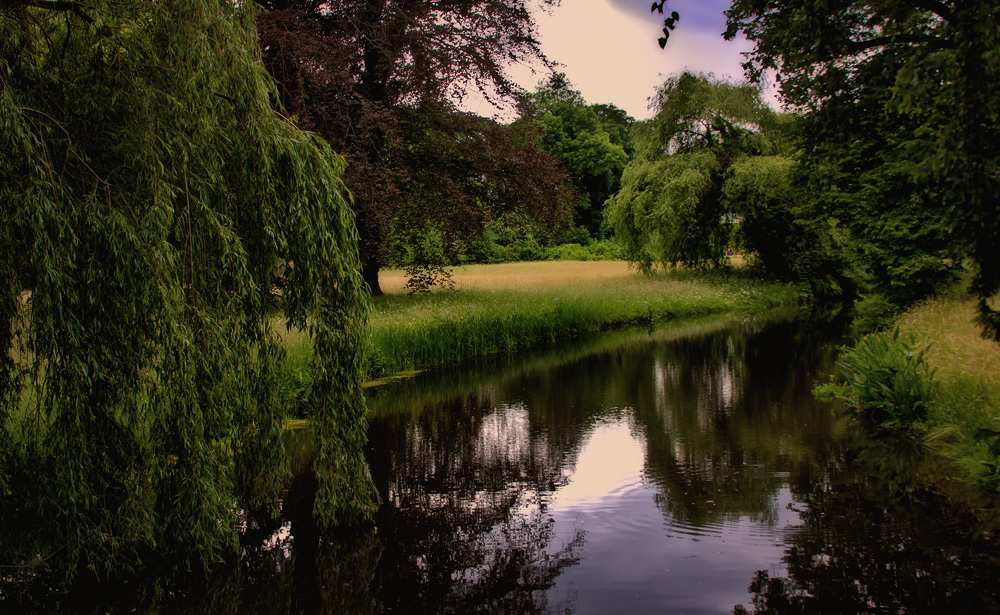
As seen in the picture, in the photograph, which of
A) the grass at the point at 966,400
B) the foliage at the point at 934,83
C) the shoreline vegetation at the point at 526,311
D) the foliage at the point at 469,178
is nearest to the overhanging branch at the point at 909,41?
the foliage at the point at 934,83

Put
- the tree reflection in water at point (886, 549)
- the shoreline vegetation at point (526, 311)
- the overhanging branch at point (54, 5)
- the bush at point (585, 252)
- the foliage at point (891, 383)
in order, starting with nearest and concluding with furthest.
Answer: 1. the tree reflection in water at point (886, 549)
2. the overhanging branch at point (54, 5)
3. the foliage at point (891, 383)
4. the shoreline vegetation at point (526, 311)
5. the bush at point (585, 252)

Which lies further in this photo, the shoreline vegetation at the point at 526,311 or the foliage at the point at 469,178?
the foliage at the point at 469,178

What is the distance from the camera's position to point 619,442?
943cm

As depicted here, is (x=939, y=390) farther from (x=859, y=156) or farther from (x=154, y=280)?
(x=154, y=280)

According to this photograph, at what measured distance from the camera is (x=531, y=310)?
63.0ft

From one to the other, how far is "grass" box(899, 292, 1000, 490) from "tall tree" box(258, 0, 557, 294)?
10.3 m

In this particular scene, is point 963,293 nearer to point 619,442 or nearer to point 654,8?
point 619,442

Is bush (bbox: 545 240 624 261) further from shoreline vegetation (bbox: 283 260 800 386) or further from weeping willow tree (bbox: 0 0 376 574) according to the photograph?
weeping willow tree (bbox: 0 0 376 574)

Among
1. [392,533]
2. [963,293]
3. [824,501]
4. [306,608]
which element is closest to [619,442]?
[824,501]

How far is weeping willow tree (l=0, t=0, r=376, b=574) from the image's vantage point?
4.64 m

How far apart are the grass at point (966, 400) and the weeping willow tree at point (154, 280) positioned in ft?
19.2

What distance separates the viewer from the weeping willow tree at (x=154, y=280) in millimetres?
4641

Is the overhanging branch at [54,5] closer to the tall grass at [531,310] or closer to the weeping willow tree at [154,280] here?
the weeping willow tree at [154,280]

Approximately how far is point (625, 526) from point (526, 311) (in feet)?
40.8
